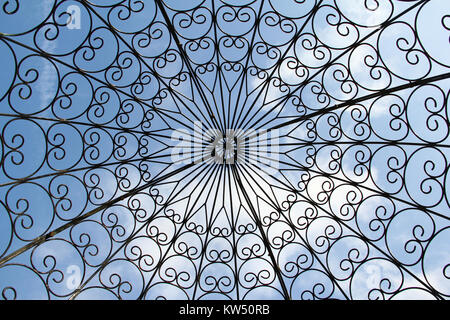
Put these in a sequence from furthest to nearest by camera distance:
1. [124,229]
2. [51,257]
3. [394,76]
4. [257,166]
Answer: [257,166] → [124,229] → [394,76] → [51,257]

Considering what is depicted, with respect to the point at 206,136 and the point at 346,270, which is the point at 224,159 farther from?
the point at 346,270

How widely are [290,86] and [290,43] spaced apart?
921 mm

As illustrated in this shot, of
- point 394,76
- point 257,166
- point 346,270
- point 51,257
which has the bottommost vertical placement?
point 346,270

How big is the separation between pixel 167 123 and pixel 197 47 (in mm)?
1827

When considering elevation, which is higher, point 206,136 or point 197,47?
point 197,47

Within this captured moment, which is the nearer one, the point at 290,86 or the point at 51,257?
the point at 51,257

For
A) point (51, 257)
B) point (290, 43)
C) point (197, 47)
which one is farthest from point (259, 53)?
point (51, 257)

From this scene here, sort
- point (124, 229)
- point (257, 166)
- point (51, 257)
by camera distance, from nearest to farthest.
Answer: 1. point (51, 257)
2. point (124, 229)
3. point (257, 166)

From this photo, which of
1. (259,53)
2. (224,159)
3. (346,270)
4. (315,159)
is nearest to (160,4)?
(259,53)

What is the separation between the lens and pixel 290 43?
859cm

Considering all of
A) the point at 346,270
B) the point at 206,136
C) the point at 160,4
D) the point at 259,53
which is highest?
the point at 160,4

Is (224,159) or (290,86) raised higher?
(290,86)

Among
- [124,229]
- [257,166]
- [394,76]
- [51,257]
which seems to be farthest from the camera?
[257,166]

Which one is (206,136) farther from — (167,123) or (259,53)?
(259,53)
